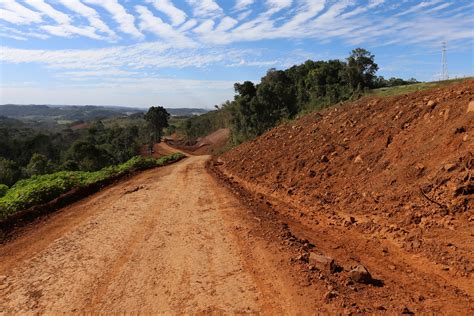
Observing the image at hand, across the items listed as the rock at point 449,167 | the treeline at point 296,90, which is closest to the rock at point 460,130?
the rock at point 449,167

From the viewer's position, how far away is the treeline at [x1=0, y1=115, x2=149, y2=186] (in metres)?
45.6

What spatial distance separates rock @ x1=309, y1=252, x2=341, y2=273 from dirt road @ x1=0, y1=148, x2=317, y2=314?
0.62 m

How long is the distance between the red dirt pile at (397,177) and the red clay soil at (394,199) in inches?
0.9

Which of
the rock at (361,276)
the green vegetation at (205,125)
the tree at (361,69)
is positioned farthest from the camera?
the green vegetation at (205,125)

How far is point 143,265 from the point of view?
694 centimetres

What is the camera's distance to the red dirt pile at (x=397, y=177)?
22.0 feet

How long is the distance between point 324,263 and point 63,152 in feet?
219

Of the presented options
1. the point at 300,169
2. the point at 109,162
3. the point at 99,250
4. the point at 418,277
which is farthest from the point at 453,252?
the point at 109,162

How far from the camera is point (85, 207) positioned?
39.3ft

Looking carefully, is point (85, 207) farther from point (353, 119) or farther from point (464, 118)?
point (464, 118)

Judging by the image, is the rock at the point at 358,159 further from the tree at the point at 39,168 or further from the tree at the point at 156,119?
the tree at the point at 156,119

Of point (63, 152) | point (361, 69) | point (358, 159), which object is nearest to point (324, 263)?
point (358, 159)

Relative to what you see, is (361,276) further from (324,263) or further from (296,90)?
(296,90)

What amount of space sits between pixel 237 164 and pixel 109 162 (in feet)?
123
